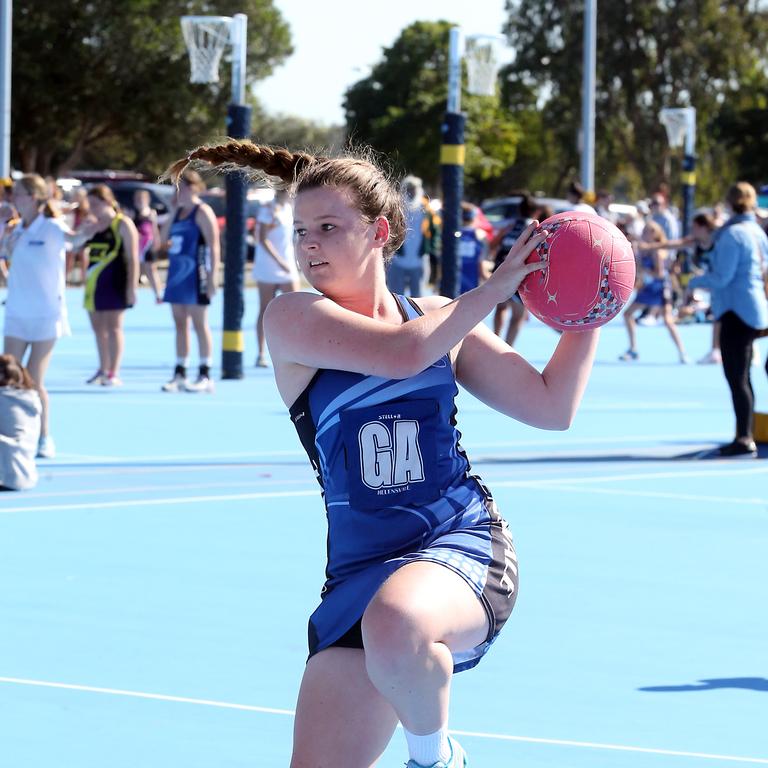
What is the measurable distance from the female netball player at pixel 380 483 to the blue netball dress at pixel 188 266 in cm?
1121

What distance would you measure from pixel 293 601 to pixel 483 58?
1558 cm

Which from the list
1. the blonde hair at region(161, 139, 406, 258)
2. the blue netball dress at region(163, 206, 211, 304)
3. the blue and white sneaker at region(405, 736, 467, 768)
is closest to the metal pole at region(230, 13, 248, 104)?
the blue netball dress at region(163, 206, 211, 304)

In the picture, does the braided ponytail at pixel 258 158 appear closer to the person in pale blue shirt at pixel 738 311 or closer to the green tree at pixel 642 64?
the person in pale blue shirt at pixel 738 311

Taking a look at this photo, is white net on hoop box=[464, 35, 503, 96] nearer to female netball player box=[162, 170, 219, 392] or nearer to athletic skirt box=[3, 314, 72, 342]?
female netball player box=[162, 170, 219, 392]

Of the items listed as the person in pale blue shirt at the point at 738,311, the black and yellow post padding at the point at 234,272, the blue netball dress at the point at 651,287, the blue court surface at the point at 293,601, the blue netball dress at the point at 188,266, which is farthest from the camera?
the blue netball dress at the point at 651,287

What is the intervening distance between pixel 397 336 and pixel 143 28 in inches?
2082

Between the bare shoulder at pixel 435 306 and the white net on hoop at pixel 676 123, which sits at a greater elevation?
the white net on hoop at pixel 676 123

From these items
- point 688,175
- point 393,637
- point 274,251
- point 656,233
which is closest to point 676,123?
point 688,175

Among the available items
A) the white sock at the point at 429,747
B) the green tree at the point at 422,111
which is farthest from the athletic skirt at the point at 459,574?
the green tree at the point at 422,111

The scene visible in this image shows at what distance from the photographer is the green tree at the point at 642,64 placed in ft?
218

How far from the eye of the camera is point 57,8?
53344mm

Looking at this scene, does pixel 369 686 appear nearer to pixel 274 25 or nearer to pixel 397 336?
pixel 397 336

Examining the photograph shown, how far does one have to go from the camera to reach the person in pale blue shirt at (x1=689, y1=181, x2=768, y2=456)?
38.8ft

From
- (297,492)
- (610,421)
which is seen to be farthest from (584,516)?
(610,421)
